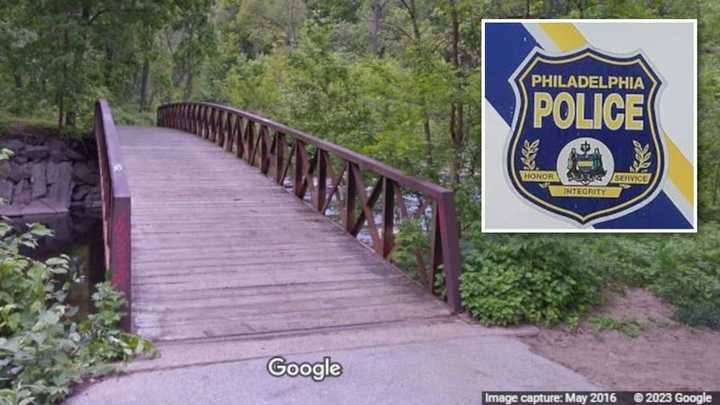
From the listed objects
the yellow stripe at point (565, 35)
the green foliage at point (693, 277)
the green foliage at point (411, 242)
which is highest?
the yellow stripe at point (565, 35)

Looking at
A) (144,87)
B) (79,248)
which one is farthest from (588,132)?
(144,87)

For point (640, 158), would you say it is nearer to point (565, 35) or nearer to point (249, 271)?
point (565, 35)

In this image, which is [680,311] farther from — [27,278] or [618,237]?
[27,278]

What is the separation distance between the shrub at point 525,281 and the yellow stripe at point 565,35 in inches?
64.5

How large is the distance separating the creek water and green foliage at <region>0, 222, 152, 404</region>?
2.96 m

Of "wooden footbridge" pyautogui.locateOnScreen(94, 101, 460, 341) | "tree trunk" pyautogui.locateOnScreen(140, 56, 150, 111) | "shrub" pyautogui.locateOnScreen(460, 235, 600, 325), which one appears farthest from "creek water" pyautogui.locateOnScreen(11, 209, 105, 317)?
"tree trunk" pyautogui.locateOnScreen(140, 56, 150, 111)

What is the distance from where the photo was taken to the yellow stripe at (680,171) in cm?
365

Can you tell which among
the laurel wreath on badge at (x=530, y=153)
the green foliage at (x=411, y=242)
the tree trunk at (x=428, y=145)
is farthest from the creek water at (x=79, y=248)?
the laurel wreath on badge at (x=530, y=153)

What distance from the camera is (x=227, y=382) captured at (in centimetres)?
372

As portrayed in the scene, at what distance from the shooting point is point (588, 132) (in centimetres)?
361

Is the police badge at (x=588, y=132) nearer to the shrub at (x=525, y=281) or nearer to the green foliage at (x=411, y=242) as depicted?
the shrub at (x=525, y=281)

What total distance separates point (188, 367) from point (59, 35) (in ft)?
48.4

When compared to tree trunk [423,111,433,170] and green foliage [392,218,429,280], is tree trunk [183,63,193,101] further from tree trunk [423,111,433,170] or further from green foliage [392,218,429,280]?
green foliage [392,218,429,280]

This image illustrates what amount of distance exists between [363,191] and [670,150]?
3.40 metres
